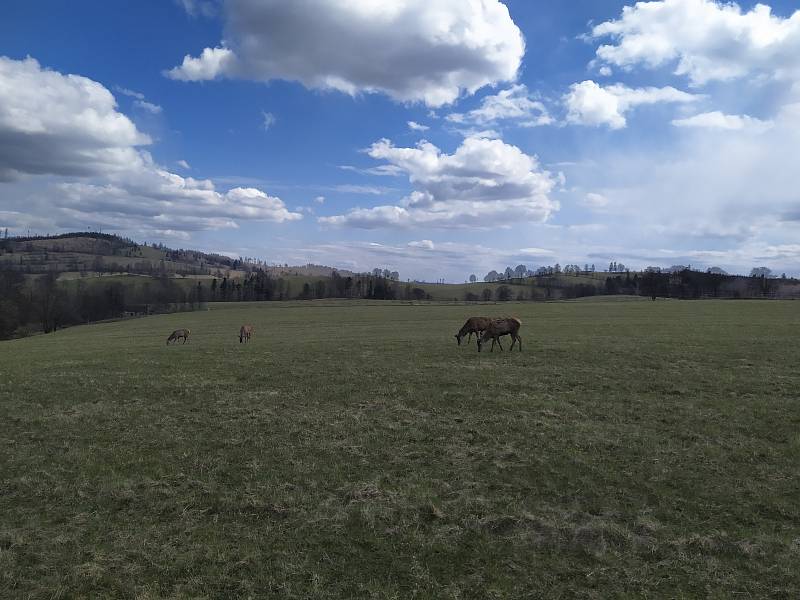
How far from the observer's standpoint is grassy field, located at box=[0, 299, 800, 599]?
644 cm

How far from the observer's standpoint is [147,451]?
436 inches

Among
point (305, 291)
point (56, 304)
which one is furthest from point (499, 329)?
point (305, 291)

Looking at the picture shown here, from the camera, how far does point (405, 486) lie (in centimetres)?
905

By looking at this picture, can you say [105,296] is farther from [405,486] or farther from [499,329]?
[405,486]

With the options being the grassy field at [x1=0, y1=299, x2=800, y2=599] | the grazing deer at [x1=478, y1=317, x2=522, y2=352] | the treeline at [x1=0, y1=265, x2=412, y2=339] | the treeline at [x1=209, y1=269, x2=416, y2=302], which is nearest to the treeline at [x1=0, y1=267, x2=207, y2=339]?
the treeline at [x1=0, y1=265, x2=412, y2=339]

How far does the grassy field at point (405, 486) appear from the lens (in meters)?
6.44

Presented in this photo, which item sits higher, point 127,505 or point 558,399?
point 558,399

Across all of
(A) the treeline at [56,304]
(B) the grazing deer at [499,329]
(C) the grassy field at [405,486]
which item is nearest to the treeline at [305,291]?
(A) the treeline at [56,304]

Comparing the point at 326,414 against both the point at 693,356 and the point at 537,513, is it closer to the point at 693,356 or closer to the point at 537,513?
A: the point at 537,513

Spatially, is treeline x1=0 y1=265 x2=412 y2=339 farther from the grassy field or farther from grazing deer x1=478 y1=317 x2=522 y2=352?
the grassy field

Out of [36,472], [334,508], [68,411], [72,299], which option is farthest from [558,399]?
[72,299]

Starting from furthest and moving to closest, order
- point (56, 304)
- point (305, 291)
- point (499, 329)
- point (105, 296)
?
point (305, 291)
point (105, 296)
point (56, 304)
point (499, 329)

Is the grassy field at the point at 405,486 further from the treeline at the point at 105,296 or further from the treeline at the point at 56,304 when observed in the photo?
the treeline at the point at 105,296

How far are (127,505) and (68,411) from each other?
7320 millimetres
